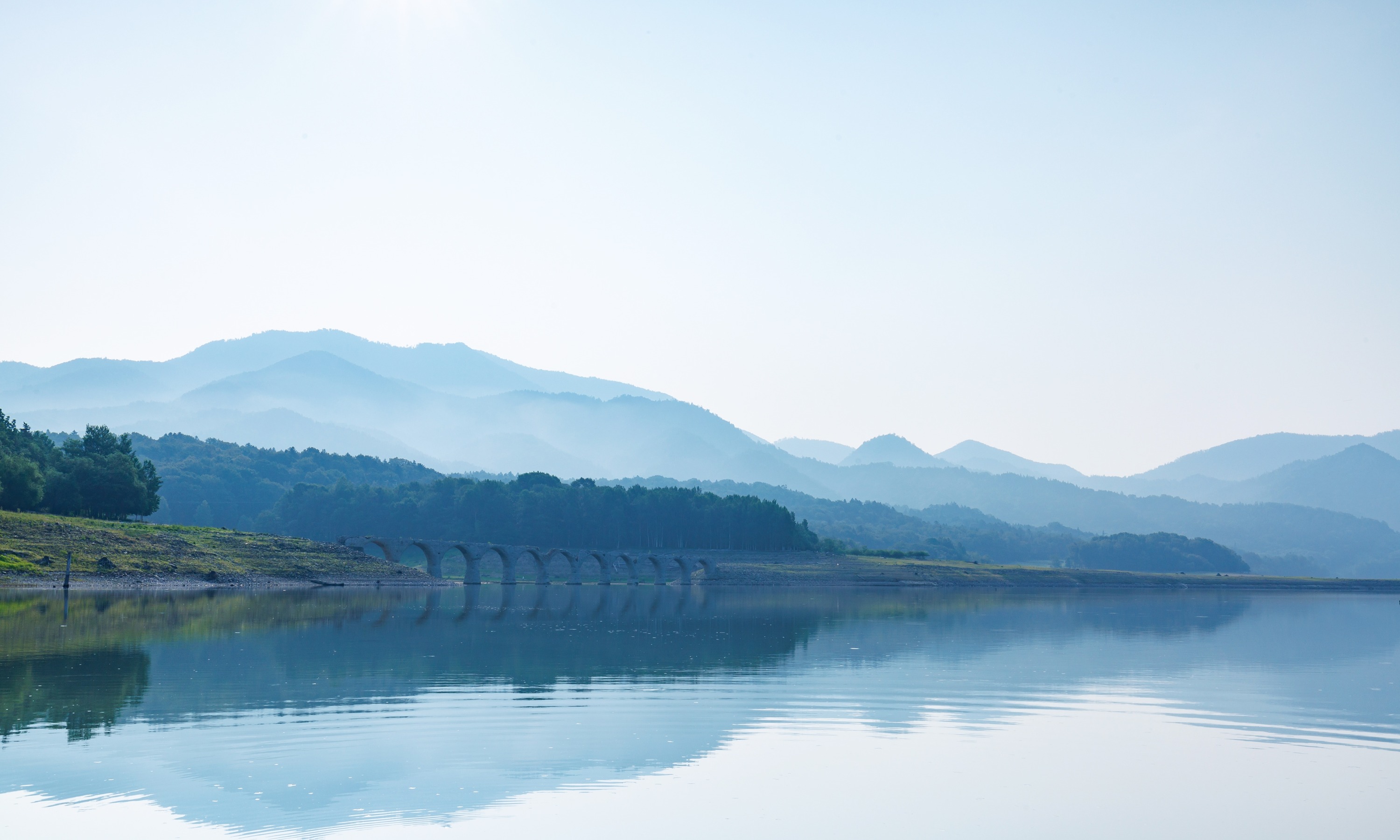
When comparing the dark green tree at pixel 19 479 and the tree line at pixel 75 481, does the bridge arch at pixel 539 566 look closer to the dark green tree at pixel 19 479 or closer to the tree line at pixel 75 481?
the tree line at pixel 75 481

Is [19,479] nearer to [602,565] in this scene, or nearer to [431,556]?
[431,556]

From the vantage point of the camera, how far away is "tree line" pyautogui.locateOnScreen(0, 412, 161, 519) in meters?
91.5

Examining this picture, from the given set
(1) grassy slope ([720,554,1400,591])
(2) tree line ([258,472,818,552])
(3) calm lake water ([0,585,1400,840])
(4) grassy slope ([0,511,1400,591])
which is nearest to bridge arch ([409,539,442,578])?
(4) grassy slope ([0,511,1400,591])

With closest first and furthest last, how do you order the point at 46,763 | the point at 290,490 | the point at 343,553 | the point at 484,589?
the point at 46,763 → the point at 343,553 → the point at 484,589 → the point at 290,490

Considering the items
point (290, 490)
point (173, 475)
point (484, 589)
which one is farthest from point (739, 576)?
point (173, 475)

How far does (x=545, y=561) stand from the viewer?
15088 centimetres

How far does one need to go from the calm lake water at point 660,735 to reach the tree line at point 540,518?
114m

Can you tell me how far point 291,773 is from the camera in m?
20.8

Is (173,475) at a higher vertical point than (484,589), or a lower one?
higher

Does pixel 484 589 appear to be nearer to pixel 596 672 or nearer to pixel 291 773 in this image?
pixel 596 672

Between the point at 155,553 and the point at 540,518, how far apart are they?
3406 inches

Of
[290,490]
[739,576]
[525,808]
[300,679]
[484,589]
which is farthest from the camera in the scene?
[290,490]

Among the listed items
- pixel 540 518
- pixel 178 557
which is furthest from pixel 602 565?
pixel 178 557

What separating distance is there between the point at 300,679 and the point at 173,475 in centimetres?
18060
